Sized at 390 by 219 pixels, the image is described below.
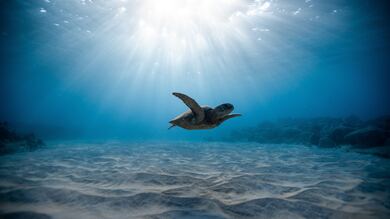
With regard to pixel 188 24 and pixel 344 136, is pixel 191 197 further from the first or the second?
pixel 188 24

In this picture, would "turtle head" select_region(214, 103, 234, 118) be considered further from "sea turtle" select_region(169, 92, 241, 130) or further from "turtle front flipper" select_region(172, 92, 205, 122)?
"turtle front flipper" select_region(172, 92, 205, 122)

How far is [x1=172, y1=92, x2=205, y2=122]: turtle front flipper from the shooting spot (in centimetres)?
461

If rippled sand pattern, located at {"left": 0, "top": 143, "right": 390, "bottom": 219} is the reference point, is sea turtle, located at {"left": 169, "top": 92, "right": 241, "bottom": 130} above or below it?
above

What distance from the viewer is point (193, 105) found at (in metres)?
4.88

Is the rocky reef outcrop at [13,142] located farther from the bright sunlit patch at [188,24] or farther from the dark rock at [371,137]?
the dark rock at [371,137]

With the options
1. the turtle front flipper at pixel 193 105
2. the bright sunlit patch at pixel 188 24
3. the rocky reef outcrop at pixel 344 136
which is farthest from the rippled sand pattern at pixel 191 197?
the bright sunlit patch at pixel 188 24

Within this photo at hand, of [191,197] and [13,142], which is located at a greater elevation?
[13,142]

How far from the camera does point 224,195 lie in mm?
4191

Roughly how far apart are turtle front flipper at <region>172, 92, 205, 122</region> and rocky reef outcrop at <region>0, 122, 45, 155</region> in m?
13.3

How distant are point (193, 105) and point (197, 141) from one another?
997 inches

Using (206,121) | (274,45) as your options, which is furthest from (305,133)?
(206,121)

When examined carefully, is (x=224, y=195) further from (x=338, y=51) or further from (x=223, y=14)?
(x=338, y=51)

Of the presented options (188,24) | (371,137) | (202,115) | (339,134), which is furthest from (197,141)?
(202,115)

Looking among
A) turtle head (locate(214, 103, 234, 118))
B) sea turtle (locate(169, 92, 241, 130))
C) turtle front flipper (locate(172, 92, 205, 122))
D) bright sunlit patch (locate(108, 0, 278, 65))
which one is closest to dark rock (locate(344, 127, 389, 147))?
sea turtle (locate(169, 92, 241, 130))
